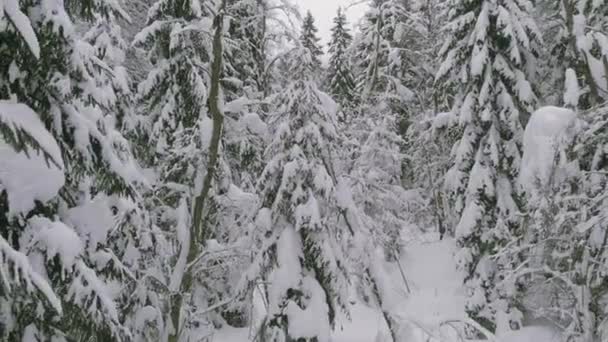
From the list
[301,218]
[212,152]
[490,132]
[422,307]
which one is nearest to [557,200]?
[422,307]

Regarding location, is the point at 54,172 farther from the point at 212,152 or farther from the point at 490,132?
the point at 490,132

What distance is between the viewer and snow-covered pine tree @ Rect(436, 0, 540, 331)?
46.1 feet

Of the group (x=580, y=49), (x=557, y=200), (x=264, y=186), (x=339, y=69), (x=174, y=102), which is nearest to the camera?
(x=557, y=200)

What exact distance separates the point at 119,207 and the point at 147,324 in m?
3.88

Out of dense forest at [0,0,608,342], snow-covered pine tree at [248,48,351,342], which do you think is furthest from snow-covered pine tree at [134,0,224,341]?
snow-covered pine tree at [248,48,351,342]

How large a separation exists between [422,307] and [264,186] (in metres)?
3.78

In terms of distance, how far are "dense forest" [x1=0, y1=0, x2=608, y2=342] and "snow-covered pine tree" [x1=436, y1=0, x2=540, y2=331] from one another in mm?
60

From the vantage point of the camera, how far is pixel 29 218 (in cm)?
489

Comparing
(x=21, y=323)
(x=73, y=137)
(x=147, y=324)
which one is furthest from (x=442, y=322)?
(x=147, y=324)

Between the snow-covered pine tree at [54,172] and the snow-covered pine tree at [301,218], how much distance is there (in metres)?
3.05

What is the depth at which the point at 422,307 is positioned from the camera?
6.20m

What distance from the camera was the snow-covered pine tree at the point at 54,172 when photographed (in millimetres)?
4406

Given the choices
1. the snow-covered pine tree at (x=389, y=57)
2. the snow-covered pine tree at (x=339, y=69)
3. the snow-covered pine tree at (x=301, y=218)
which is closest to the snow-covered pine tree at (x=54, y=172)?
the snow-covered pine tree at (x=301, y=218)

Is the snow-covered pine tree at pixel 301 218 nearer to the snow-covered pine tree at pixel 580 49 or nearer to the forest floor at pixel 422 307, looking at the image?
the forest floor at pixel 422 307
